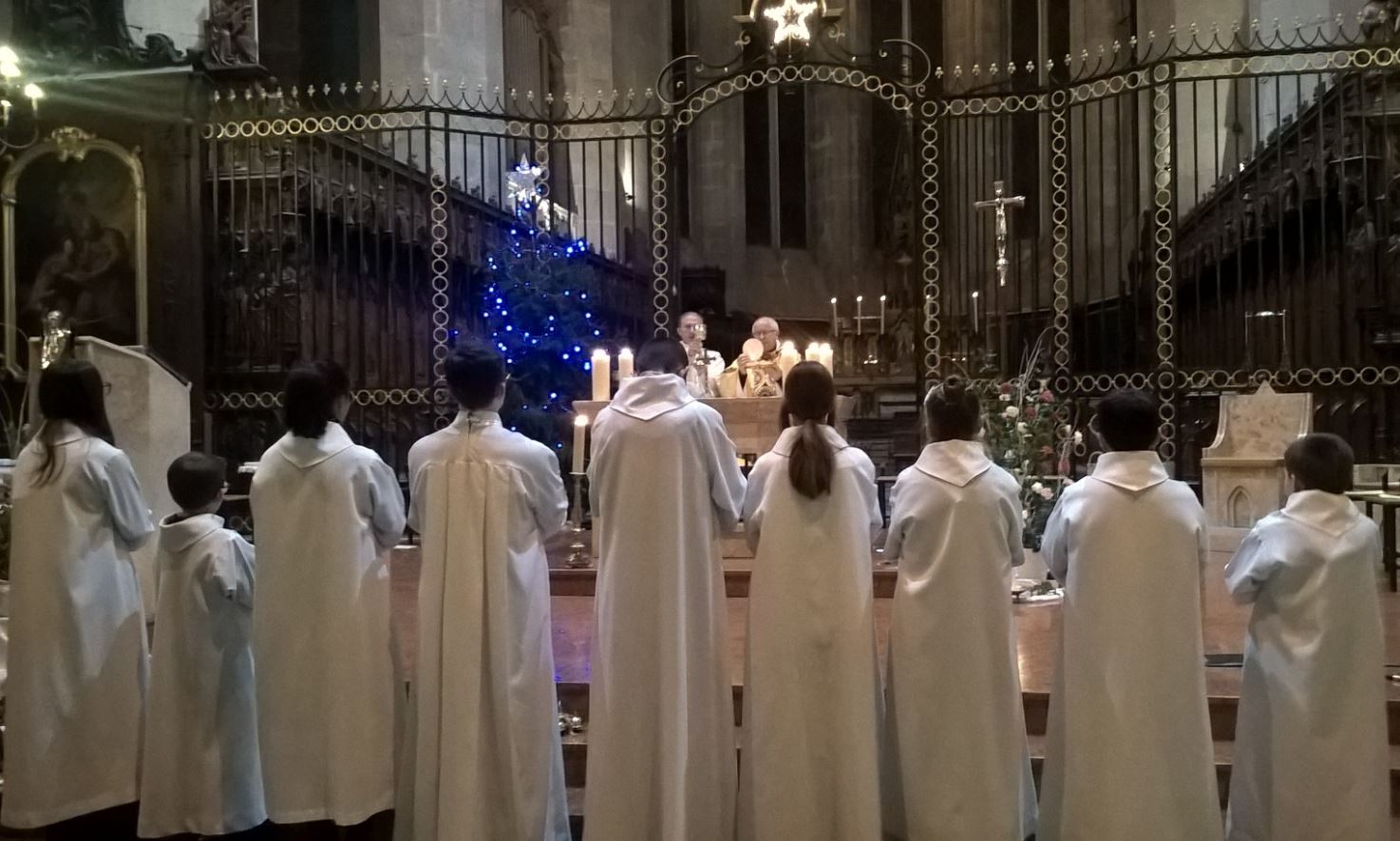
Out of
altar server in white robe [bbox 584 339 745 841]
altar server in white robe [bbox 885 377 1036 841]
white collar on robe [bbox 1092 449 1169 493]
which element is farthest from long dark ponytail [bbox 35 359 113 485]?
white collar on robe [bbox 1092 449 1169 493]

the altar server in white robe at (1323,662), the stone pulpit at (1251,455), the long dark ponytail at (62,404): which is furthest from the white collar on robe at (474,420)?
the stone pulpit at (1251,455)

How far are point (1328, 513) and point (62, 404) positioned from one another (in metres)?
3.95

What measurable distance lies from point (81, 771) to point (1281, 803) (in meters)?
3.73

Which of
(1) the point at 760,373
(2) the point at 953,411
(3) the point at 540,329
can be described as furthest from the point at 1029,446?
(3) the point at 540,329

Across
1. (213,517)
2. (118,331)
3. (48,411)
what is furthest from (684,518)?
(118,331)

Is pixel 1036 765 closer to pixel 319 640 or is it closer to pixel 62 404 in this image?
pixel 319 640

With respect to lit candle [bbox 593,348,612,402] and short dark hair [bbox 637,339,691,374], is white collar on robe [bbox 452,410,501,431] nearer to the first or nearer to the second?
short dark hair [bbox 637,339,691,374]

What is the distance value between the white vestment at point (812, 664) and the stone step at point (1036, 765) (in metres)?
0.77

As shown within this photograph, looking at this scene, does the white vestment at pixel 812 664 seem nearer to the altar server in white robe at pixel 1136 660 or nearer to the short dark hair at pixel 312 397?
the altar server in white robe at pixel 1136 660

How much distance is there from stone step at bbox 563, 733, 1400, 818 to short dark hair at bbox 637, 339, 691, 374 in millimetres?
1358

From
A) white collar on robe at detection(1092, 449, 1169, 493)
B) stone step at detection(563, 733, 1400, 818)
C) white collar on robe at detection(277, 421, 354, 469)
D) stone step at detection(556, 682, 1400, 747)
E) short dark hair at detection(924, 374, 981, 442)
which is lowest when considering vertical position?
stone step at detection(563, 733, 1400, 818)

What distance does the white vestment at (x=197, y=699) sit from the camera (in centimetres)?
352

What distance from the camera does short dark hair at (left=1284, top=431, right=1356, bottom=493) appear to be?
3.19 metres

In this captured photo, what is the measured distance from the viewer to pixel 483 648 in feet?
11.0
